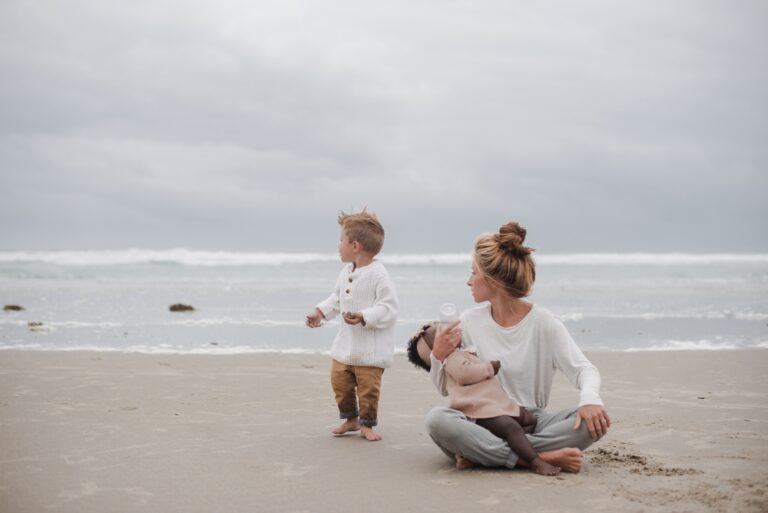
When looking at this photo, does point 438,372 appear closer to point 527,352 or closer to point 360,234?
point 527,352

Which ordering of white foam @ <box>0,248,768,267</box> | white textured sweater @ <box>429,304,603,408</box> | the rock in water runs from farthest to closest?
white foam @ <box>0,248,768,267</box>
the rock in water
white textured sweater @ <box>429,304,603,408</box>

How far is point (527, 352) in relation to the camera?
433 centimetres

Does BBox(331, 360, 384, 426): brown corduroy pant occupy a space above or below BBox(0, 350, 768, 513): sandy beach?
above

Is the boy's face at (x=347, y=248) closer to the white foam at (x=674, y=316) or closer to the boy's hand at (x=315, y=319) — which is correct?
the boy's hand at (x=315, y=319)

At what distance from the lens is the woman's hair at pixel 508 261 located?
4.25m

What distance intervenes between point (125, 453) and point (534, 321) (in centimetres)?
280

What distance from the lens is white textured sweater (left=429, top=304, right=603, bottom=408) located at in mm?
4301

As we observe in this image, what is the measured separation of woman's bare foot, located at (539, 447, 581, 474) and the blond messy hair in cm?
209

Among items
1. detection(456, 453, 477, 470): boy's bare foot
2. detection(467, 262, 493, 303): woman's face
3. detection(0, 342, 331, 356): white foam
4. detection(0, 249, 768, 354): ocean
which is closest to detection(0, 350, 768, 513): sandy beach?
detection(456, 453, 477, 470): boy's bare foot

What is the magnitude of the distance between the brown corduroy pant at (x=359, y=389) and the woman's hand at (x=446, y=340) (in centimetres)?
122

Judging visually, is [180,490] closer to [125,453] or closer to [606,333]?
[125,453]

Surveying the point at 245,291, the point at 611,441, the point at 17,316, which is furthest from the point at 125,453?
the point at 245,291

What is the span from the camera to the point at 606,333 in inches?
488

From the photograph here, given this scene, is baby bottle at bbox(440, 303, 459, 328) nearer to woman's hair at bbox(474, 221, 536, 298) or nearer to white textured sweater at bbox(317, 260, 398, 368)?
woman's hair at bbox(474, 221, 536, 298)
